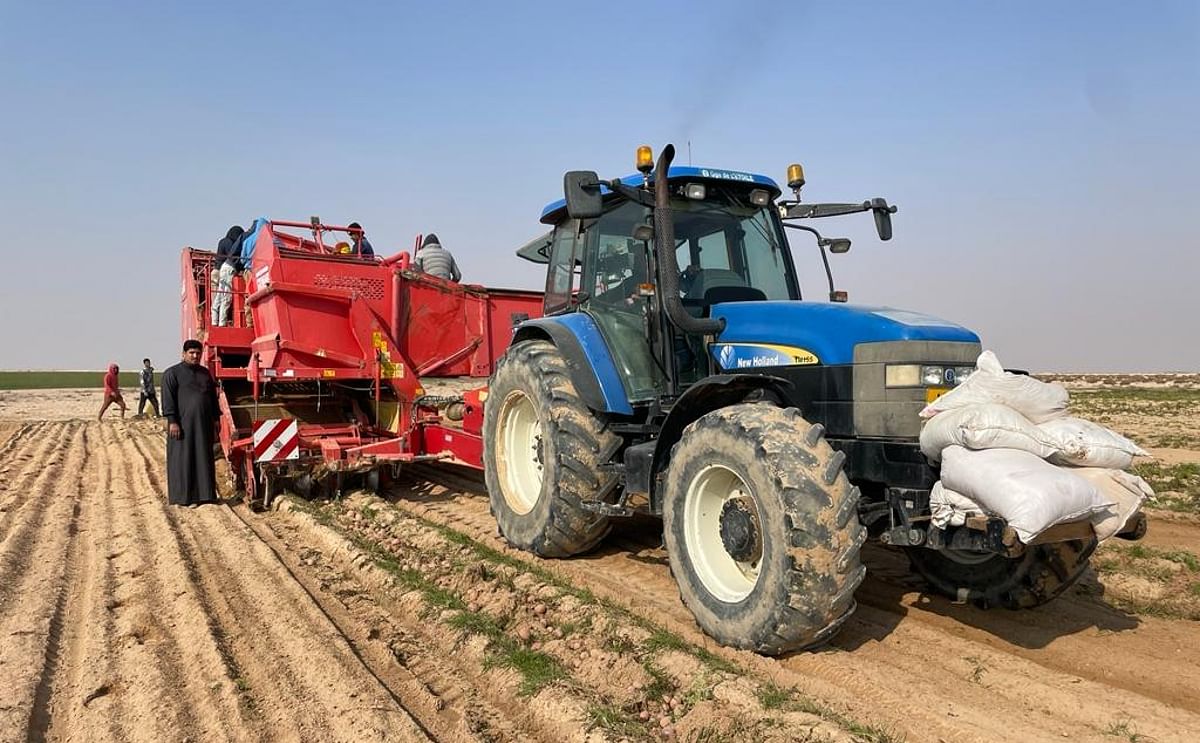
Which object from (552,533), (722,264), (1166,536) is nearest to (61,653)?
(552,533)

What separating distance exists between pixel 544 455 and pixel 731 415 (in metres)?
1.68

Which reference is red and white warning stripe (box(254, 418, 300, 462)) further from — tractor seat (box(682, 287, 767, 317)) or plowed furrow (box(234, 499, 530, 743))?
tractor seat (box(682, 287, 767, 317))

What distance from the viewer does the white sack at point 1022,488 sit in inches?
108

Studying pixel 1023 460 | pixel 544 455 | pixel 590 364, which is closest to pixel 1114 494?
pixel 1023 460

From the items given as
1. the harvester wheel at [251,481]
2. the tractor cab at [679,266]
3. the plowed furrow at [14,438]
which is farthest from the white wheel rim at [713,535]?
the plowed furrow at [14,438]

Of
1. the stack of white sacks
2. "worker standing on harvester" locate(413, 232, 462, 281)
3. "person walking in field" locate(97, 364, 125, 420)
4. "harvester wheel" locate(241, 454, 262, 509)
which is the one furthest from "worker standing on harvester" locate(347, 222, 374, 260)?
"person walking in field" locate(97, 364, 125, 420)

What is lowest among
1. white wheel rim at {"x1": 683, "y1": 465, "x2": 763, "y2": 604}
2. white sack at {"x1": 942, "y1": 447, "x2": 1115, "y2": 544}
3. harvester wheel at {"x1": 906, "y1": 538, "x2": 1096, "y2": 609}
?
harvester wheel at {"x1": 906, "y1": 538, "x2": 1096, "y2": 609}

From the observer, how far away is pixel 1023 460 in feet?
9.65

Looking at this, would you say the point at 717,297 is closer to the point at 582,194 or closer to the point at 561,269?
the point at 582,194

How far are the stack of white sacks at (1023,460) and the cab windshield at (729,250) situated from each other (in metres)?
1.59

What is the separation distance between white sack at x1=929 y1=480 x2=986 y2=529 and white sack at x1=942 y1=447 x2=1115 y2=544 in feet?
0.10

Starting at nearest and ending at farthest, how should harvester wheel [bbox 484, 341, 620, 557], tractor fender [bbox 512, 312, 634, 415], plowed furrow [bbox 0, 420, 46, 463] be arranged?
tractor fender [bbox 512, 312, 634, 415], harvester wheel [bbox 484, 341, 620, 557], plowed furrow [bbox 0, 420, 46, 463]

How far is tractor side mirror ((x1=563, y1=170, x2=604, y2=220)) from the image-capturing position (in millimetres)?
3857

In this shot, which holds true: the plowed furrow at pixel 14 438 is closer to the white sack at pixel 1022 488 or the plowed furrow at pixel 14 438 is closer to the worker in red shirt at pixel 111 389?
the worker in red shirt at pixel 111 389
